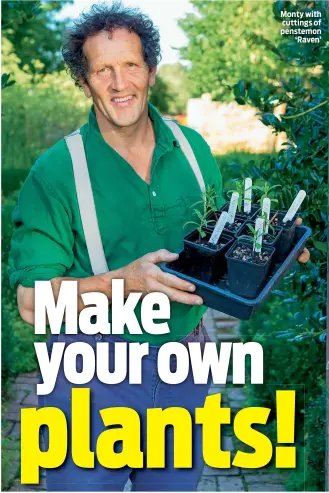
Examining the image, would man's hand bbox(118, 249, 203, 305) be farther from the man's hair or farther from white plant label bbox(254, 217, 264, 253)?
the man's hair

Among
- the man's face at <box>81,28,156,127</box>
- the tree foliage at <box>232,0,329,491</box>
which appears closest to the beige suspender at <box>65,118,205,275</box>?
the man's face at <box>81,28,156,127</box>

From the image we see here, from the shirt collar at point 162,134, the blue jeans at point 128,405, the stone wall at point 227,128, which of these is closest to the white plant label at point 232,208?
the shirt collar at point 162,134

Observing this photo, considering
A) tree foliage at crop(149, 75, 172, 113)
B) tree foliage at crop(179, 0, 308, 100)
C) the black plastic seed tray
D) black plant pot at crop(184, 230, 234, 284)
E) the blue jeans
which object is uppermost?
tree foliage at crop(179, 0, 308, 100)

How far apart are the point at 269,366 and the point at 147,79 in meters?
1.80

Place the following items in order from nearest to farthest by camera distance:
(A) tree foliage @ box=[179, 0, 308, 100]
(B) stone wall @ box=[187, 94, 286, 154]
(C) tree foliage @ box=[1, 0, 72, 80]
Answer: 1. (B) stone wall @ box=[187, 94, 286, 154]
2. (A) tree foliage @ box=[179, 0, 308, 100]
3. (C) tree foliage @ box=[1, 0, 72, 80]

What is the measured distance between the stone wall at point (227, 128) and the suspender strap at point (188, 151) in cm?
421

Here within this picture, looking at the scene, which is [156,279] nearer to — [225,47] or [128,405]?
[128,405]

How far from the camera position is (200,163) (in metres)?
1.93

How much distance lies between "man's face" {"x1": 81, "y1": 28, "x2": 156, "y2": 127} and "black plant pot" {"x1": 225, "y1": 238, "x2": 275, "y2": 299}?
45cm

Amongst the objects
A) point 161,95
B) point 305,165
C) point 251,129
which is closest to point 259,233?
point 305,165

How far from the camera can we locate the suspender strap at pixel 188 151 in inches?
74.6

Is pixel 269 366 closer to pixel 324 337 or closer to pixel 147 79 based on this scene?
pixel 324 337

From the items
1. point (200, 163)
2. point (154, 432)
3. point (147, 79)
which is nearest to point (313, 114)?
point (200, 163)

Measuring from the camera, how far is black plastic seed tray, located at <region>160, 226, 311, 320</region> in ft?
5.39
